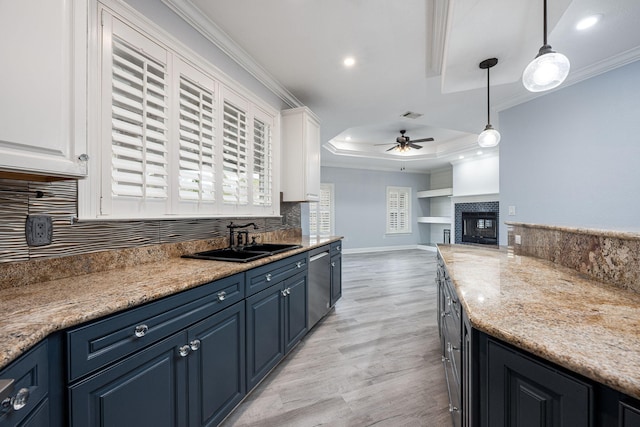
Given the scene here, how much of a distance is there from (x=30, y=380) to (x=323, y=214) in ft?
23.9

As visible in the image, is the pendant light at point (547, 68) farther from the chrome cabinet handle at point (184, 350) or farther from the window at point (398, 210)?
the window at point (398, 210)

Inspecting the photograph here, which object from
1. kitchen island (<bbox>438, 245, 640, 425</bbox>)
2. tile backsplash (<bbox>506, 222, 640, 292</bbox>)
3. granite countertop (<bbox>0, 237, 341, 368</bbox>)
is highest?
tile backsplash (<bbox>506, 222, 640, 292</bbox>)

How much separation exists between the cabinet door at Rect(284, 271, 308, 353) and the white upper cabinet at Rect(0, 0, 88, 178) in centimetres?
160

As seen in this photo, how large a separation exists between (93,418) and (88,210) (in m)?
0.98

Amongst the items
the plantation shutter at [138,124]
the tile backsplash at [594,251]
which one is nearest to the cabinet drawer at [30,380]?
the plantation shutter at [138,124]

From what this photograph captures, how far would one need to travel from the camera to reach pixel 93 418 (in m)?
0.95

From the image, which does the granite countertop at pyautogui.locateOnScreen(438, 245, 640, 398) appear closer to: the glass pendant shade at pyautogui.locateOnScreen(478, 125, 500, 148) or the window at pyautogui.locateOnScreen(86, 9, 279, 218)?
the glass pendant shade at pyautogui.locateOnScreen(478, 125, 500, 148)

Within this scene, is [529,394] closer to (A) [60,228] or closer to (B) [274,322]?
(B) [274,322]

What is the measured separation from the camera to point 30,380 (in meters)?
0.77

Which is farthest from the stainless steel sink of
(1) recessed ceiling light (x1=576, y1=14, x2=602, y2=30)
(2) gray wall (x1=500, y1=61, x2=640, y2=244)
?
(1) recessed ceiling light (x1=576, y1=14, x2=602, y2=30)

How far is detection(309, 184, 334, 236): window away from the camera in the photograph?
7766 millimetres

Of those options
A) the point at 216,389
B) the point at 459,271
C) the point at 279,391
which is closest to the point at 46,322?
the point at 216,389

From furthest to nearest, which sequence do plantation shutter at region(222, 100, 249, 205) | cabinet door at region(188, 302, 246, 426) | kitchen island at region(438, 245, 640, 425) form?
1. plantation shutter at region(222, 100, 249, 205)
2. cabinet door at region(188, 302, 246, 426)
3. kitchen island at region(438, 245, 640, 425)

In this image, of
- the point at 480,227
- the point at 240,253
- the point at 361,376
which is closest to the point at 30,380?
the point at 240,253
